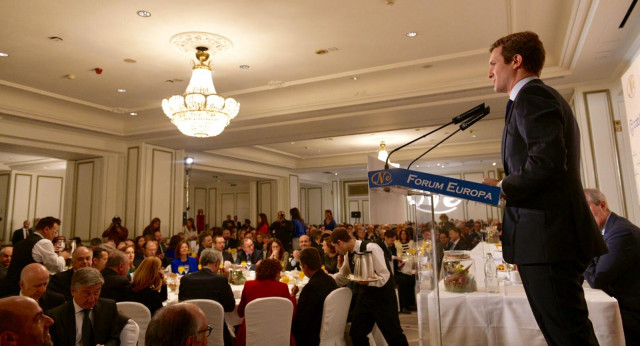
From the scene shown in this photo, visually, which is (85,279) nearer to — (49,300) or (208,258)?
(49,300)

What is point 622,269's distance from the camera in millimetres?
2605

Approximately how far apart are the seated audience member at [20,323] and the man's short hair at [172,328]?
1.23 ft

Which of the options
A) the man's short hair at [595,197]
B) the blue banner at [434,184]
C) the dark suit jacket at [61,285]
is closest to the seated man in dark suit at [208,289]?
the dark suit jacket at [61,285]

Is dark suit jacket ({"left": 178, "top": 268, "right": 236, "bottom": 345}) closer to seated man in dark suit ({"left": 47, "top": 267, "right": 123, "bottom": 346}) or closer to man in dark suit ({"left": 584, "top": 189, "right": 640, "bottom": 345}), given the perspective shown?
seated man in dark suit ({"left": 47, "top": 267, "right": 123, "bottom": 346})

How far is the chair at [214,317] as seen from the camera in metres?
3.06

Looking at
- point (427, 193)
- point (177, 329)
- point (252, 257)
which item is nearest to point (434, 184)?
point (427, 193)

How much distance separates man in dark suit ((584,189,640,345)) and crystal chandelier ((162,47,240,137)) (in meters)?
3.76

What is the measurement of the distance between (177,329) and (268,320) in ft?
5.74

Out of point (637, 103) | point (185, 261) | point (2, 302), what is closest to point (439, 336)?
point (2, 302)

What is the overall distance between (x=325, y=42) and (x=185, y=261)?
3449mm

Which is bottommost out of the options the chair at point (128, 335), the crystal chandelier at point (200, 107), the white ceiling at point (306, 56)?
the chair at point (128, 335)

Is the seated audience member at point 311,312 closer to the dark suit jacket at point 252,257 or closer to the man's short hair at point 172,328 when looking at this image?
the man's short hair at point 172,328

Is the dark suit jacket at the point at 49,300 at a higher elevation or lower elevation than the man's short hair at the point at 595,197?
lower

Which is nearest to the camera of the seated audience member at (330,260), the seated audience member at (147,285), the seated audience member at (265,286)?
the seated audience member at (147,285)
